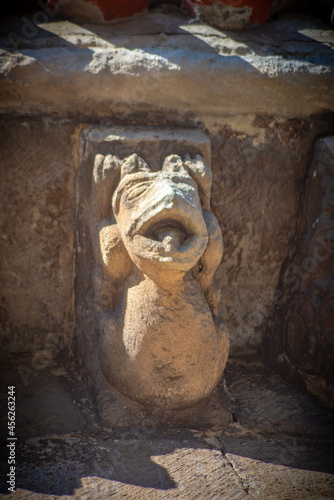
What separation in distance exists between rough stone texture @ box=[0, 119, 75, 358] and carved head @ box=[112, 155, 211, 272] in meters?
0.39

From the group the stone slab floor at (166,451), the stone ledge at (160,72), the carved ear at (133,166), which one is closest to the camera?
the stone slab floor at (166,451)

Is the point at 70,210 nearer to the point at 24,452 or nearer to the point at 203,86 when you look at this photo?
the point at 203,86

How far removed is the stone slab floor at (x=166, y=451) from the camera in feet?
4.90

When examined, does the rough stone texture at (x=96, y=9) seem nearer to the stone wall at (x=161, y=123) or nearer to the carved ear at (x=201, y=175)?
the stone wall at (x=161, y=123)

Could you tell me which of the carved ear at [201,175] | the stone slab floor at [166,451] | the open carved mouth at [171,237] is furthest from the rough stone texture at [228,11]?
the stone slab floor at [166,451]

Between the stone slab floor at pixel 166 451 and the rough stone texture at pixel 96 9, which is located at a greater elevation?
the rough stone texture at pixel 96 9

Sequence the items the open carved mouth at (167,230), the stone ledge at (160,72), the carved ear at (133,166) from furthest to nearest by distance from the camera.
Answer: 1. the stone ledge at (160,72)
2. the carved ear at (133,166)
3. the open carved mouth at (167,230)

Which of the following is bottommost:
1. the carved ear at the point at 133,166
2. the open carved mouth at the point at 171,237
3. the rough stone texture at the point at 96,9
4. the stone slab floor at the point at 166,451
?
the stone slab floor at the point at 166,451

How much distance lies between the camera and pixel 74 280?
215 centimetres

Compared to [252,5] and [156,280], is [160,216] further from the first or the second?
[252,5]

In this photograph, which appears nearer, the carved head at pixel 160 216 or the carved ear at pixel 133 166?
the carved head at pixel 160 216

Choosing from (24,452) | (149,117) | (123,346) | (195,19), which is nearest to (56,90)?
(149,117)

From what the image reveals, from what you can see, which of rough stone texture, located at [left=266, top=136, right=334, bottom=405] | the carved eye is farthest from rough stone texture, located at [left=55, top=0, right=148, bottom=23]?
rough stone texture, located at [left=266, top=136, right=334, bottom=405]

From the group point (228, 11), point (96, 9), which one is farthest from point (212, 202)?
point (96, 9)
